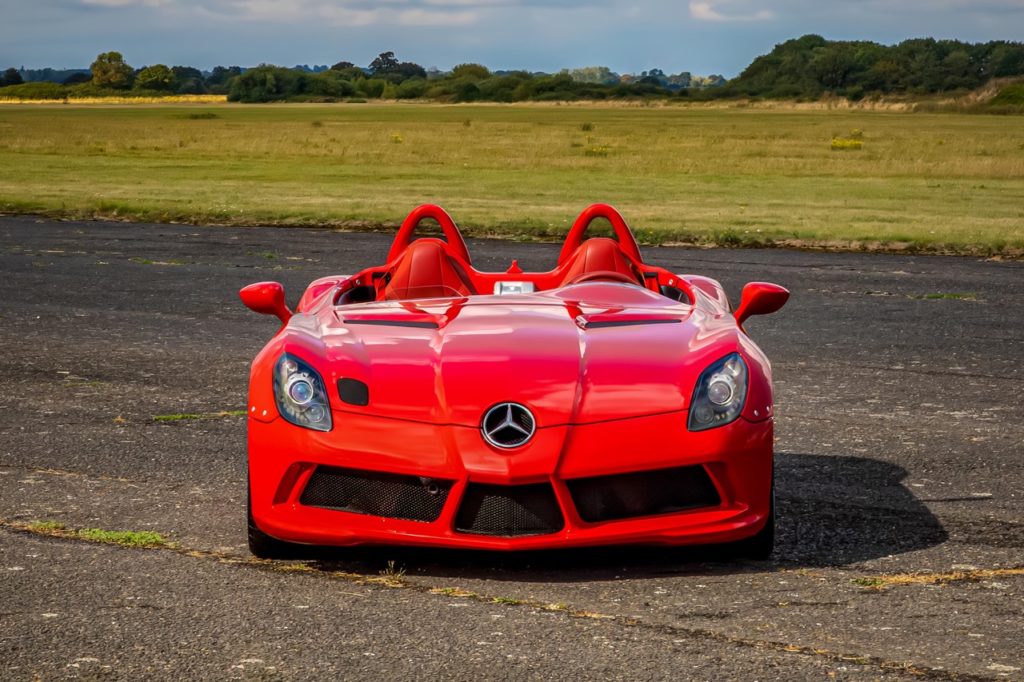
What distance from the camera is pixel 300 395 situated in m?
5.18

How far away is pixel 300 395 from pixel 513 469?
857mm

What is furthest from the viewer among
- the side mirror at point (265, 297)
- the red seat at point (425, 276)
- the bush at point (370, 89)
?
the bush at point (370, 89)

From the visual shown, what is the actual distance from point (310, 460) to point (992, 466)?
3.48 m

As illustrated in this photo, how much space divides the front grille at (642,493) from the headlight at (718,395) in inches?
6.6

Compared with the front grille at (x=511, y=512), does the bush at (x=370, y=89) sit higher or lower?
lower

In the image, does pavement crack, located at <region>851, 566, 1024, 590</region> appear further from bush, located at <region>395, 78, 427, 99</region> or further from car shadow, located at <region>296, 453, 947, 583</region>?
bush, located at <region>395, 78, 427, 99</region>

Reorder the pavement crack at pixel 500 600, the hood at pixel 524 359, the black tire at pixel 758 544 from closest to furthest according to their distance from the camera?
the pavement crack at pixel 500 600 < the hood at pixel 524 359 < the black tire at pixel 758 544

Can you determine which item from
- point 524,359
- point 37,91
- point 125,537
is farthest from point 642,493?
point 37,91

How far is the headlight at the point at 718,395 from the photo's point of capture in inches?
198

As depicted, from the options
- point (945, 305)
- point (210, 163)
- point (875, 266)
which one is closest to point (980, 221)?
point (875, 266)

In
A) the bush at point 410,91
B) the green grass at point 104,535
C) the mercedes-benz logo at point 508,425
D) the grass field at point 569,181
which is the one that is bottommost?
the bush at point 410,91

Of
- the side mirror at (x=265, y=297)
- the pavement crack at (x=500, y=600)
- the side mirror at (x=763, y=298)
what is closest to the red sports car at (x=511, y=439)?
the pavement crack at (x=500, y=600)

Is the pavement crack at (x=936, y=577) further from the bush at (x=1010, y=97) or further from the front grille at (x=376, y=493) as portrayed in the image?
the bush at (x=1010, y=97)

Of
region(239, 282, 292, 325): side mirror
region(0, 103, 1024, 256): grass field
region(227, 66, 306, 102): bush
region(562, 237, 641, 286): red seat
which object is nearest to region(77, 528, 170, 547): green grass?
region(239, 282, 292, 325): side mirror
